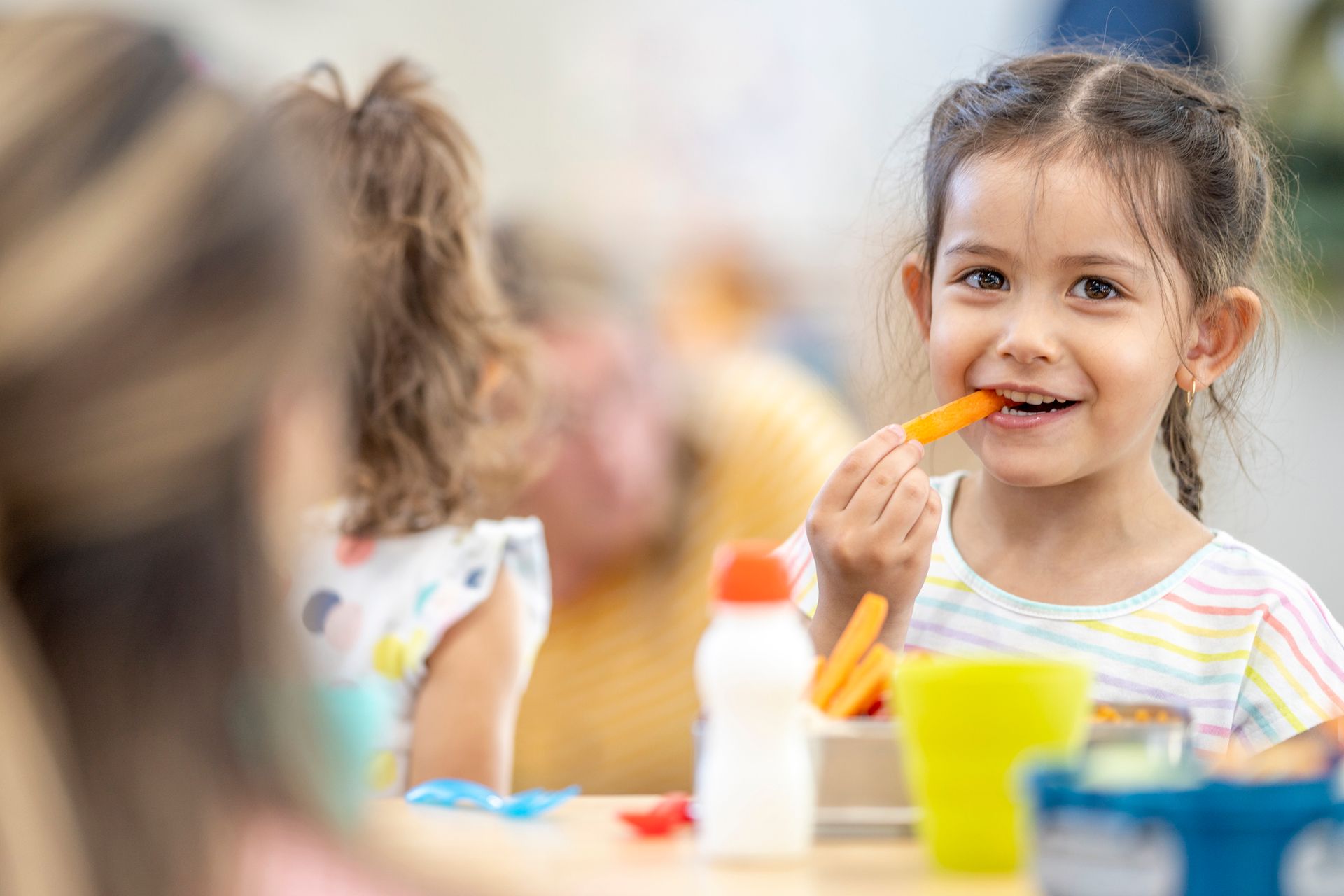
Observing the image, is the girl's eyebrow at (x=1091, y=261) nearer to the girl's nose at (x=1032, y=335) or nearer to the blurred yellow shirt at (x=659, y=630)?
the girl's nose at (x=1032, y=335)

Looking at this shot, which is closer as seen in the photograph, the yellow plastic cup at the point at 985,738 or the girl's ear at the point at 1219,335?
the yellow plastic cup at the point at 985,738

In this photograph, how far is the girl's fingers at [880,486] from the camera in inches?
43.5

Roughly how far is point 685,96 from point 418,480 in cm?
214

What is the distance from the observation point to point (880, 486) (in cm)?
111

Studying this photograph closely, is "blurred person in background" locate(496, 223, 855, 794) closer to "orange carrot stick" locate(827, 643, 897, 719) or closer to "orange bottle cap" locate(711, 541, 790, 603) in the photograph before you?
"orange carrot stick" locate(827, 643, 897, 719)

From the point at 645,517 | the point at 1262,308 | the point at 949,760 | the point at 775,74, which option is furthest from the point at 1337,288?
the point at 949,760

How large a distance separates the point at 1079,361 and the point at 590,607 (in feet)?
3.34

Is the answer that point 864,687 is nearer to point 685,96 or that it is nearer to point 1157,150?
point 1157,150

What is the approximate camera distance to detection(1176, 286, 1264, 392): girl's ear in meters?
1.21

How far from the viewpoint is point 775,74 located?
11.6 ft

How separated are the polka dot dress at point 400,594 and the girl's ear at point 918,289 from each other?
1.53 feet

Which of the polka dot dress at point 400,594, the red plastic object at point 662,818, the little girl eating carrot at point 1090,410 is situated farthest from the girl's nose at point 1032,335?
the polka dot dress at point 400,594

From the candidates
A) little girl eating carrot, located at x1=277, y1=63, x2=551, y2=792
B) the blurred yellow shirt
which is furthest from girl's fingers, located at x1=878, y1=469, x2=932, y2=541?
the blurred yellow shirt

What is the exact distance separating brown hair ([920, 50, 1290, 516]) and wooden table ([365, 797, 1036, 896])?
636 mm
